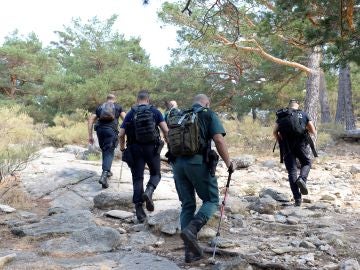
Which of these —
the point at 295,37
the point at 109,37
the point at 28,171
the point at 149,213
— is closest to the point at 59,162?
the point at 28,171

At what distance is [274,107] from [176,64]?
7.33 metres

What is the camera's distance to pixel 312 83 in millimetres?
12945

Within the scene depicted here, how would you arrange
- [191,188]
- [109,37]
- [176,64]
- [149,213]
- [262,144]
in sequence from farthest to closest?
1. [109,37]
2. [176,64]
3. [262,144]
4. [149,213]
5. [191,188]

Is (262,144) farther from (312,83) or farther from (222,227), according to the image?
(222,227)

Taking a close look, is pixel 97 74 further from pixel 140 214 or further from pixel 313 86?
pixel 140 214

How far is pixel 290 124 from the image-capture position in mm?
6844

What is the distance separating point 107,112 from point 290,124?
3165mm

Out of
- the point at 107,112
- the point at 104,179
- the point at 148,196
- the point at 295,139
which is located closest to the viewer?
the point at 148,196

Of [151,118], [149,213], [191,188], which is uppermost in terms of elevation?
[151,118]

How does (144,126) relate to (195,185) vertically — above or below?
above

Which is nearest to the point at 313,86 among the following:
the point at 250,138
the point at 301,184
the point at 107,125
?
the point at 250,138

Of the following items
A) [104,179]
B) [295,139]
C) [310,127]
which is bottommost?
[104,179]

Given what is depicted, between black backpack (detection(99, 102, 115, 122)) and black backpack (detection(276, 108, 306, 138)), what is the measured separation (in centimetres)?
291

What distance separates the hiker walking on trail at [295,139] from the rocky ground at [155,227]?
17.1 inches
